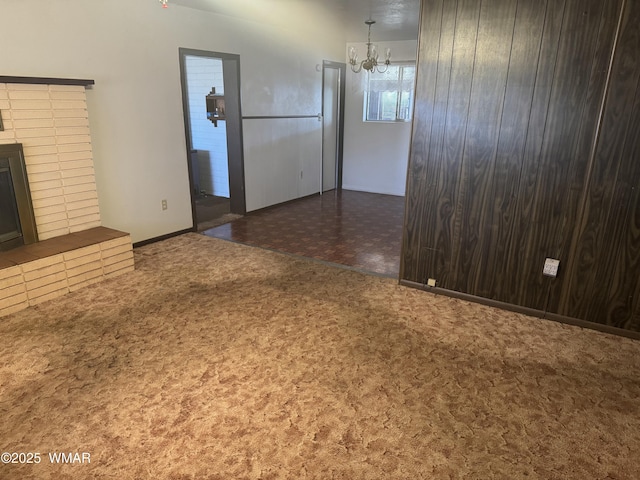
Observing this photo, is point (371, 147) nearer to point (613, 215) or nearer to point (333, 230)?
point (333, 230)

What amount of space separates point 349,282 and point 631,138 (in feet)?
7.26

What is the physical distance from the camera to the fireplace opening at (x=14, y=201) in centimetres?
322

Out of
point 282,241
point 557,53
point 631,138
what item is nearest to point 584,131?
point 631,138

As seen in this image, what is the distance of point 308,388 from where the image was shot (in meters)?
2.33

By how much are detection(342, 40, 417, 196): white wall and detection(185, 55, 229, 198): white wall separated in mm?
2236

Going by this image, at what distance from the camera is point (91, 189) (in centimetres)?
383

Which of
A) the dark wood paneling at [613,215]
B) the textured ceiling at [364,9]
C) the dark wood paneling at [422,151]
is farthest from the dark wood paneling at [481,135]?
the textured ceiling at [364,9]

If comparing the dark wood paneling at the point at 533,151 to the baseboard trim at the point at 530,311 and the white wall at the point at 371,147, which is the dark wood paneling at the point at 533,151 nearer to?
the baseboard trim at the point at 530,311

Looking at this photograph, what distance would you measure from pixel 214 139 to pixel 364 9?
2952mm

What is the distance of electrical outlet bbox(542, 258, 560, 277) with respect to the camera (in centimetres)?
304

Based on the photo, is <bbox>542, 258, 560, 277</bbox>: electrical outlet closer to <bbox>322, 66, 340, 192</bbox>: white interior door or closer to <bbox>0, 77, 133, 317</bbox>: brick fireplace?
<bbox>0, 77, 133, 317</bbox>: brick fireplace

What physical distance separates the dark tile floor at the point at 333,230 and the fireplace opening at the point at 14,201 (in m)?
1.92

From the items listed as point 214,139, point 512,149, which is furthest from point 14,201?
point 512,149

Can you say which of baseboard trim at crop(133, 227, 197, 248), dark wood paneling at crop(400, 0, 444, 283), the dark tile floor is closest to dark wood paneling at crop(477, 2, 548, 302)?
dark wood paneling at crop(400, 0, 444, 283)
